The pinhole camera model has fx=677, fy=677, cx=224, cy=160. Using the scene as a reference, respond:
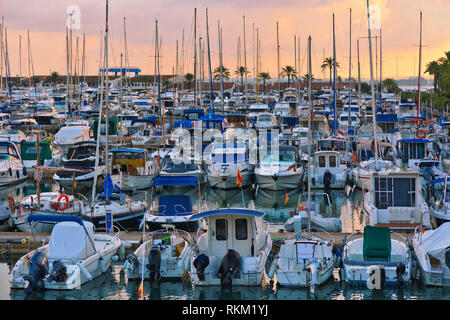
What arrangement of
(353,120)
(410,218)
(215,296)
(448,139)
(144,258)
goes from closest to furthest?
(215,296), (144,258), (410,218), (448,139), (353,120)

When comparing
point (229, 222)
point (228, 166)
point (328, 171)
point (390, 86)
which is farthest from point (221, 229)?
point (390, 86)

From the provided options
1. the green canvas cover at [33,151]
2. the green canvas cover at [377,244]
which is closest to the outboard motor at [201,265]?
the green canvas cover at [377,244]

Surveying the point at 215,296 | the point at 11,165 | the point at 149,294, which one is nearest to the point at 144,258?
the point at 149,294

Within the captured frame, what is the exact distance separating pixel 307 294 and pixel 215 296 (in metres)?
2.56

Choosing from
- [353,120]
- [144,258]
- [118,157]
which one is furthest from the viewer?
[353,120]

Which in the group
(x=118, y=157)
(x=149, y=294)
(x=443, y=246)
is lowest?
(x=149, y=294)

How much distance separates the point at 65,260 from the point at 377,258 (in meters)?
9.08

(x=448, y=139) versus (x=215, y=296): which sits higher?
(x=448, y=139)

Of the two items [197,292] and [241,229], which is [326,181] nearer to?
[241,229]

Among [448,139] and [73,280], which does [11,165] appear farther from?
[448,139]

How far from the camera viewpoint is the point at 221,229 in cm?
2008

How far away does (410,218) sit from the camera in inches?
939

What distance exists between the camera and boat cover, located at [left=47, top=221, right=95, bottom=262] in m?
19.9

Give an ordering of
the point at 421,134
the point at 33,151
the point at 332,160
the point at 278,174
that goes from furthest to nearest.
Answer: the point at 421,134 → the point at 33,151 → the point at 332,160 → the point at 278,174
